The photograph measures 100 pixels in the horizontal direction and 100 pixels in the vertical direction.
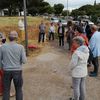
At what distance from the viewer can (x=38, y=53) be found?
16.5 meters

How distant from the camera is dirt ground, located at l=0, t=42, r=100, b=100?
29.0ft

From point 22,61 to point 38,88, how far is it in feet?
8.23

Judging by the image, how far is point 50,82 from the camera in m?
10.2

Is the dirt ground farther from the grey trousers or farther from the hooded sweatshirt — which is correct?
the hooded sweatshirt

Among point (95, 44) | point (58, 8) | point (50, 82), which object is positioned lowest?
point (58, 8)

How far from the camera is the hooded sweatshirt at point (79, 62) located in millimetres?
7133

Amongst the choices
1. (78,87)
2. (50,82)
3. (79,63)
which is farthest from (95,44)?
(79,63)

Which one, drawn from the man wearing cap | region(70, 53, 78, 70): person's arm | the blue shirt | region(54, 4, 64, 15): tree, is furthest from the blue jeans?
region(54, 4, 64, 15): tree

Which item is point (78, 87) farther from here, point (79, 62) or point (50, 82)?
point (50, 82)

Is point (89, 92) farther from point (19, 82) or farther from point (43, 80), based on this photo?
point (19, 82)

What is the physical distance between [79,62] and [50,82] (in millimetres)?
3174

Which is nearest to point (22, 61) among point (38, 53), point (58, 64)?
point (58, 64)

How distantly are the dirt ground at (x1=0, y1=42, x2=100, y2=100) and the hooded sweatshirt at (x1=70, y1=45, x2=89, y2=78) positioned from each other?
145cm

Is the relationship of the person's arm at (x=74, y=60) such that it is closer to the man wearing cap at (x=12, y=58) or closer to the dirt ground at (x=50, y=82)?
the man wearing cap at (x=12, y=58)
